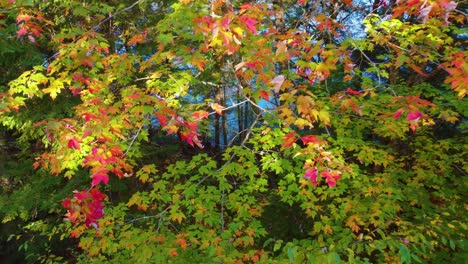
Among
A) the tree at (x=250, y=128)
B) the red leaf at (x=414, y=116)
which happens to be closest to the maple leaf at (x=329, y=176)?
the tree at (x=250, y=128)

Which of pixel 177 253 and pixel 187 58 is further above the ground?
pixel 187 58

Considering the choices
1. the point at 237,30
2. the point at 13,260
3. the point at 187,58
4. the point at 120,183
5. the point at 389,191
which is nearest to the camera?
the point at 237,30

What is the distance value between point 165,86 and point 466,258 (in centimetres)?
467

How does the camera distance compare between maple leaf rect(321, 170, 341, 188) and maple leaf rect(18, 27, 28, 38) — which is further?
maple leaf rect(18, 27, 28, 38)

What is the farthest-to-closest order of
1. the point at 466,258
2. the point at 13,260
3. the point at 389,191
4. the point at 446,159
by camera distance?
the point at 13,260 < the point at 446,159 < the point at 389,191 < the point at 466,258

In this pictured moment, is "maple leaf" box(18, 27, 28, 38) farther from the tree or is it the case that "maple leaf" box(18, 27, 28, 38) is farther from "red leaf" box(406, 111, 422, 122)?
"red leaf" box(406, 111, 422, 122)

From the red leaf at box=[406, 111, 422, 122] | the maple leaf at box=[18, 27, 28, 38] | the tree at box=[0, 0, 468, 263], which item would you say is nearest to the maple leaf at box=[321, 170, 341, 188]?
the tree at box=[0, 0, 468, 263]

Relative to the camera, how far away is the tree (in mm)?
3326

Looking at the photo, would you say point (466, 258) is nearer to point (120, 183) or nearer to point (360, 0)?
point (120, 183)

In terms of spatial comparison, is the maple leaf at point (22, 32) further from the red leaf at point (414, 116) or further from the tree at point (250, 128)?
the red leaf at point (414, 116)

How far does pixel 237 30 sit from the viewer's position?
2.83m

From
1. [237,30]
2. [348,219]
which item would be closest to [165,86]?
[237,30]

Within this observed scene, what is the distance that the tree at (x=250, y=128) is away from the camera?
3.33 m

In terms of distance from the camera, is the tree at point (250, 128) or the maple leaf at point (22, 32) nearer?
the tree at point (250, 128)
